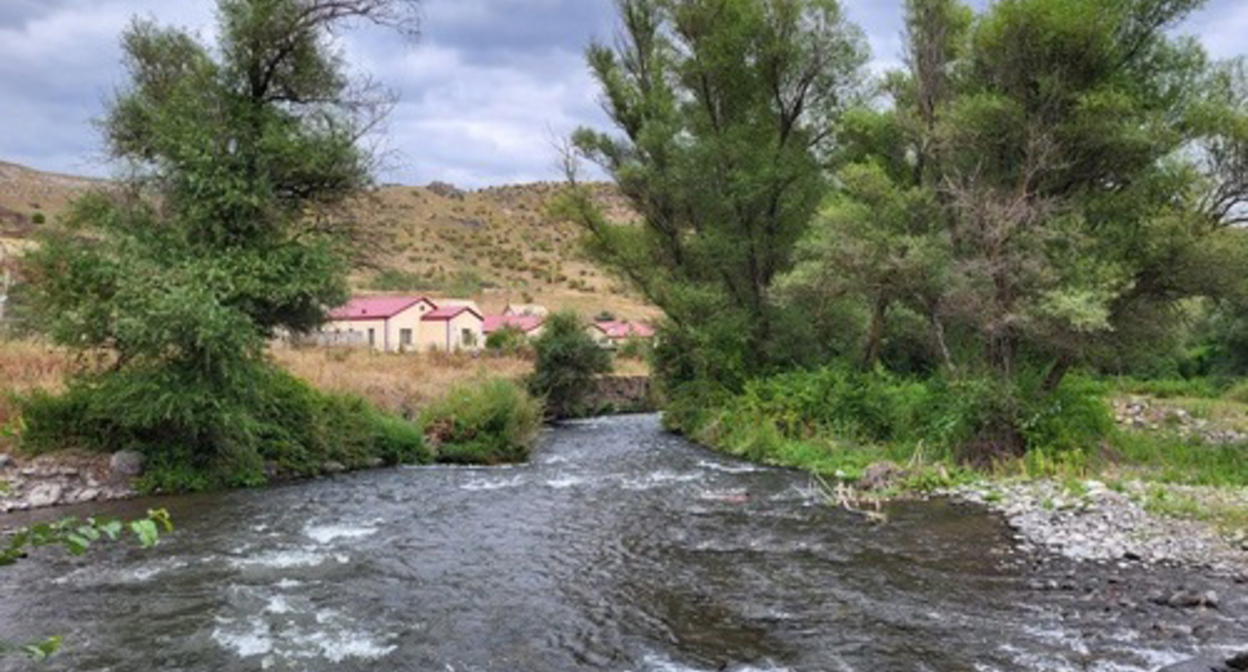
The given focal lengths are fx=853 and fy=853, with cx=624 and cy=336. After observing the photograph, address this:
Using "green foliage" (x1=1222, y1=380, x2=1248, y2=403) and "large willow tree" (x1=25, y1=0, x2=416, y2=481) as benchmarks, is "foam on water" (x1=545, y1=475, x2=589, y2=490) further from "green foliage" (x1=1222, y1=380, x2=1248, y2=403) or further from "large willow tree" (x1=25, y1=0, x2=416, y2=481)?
"green foliage" (x1=1222, y1=380, x2=1248, y2=403)

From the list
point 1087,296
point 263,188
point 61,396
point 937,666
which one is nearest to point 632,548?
point 937,666

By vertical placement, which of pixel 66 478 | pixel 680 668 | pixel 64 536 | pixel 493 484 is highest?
pixel 64 536

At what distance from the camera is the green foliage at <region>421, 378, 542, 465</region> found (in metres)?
24.2

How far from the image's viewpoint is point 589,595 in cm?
1105

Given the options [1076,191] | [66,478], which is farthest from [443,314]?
[1076,191]

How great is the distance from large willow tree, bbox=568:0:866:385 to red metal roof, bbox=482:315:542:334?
955 inches

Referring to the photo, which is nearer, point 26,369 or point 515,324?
point 26,369

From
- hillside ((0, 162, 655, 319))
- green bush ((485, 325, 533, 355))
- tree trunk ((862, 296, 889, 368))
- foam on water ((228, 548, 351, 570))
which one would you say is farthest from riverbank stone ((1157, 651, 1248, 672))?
hillside ((0, 162, 655, 319))

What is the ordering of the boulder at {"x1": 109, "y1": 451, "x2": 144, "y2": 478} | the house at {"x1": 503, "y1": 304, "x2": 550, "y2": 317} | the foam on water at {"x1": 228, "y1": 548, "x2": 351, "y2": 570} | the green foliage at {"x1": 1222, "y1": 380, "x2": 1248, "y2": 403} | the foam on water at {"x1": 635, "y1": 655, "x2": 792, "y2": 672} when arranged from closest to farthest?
the foam on water at {"x1": 635, "y1": 655, "x2": 792, "y2": 672} → the foam on water at {"x1": 228, "y1": 548, "x2": 351, "y2": 570} → the boulder at {"x1": 109, "y1": 451, "x2": 144, "y2": 478} → the green foliage at {"x1": 1222, "y1": 380, "x2": 1248, "y2": 403} → the house at {"x1": 503, "y1": 304, "x2": 550, "y2": 317}

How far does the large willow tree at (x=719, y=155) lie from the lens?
28500 mm

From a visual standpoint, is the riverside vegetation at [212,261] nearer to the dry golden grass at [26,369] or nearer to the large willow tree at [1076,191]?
the dry golden grass at [26,369]

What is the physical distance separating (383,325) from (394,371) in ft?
72.3

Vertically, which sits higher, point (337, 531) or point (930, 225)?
point (930, 225)

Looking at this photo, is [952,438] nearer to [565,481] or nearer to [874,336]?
[874,336]
